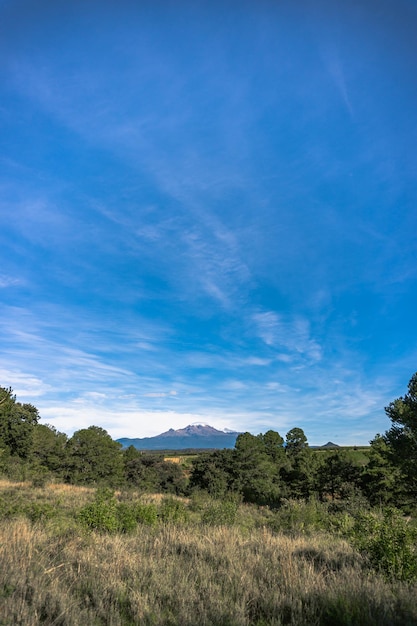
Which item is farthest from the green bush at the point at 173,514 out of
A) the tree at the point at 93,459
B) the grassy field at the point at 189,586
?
the tree at the point at 93,459

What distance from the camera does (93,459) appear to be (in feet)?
143

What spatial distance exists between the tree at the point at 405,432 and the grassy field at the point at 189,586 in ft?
66.2

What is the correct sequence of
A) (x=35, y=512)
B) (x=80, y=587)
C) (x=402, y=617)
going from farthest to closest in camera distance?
(x=35, y=512), (x=80, y=587), (x=402, y=617)

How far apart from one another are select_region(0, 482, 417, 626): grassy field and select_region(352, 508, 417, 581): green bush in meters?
0.22

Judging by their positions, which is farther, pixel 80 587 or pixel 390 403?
pixel 390 403

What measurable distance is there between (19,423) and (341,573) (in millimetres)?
50983

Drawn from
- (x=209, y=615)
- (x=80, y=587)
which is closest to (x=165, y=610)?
(x=209, y=615)

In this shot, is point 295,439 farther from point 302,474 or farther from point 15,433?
point 15,433

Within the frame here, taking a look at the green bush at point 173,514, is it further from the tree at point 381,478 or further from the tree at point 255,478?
the tree at point 255,478

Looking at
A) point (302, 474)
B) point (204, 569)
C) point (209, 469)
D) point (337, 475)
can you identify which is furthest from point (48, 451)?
point (204, 569)

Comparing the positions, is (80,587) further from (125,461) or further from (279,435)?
(279,435)

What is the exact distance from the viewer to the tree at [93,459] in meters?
42.5

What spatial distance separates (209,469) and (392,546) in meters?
40.2

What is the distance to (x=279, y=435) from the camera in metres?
66.9
